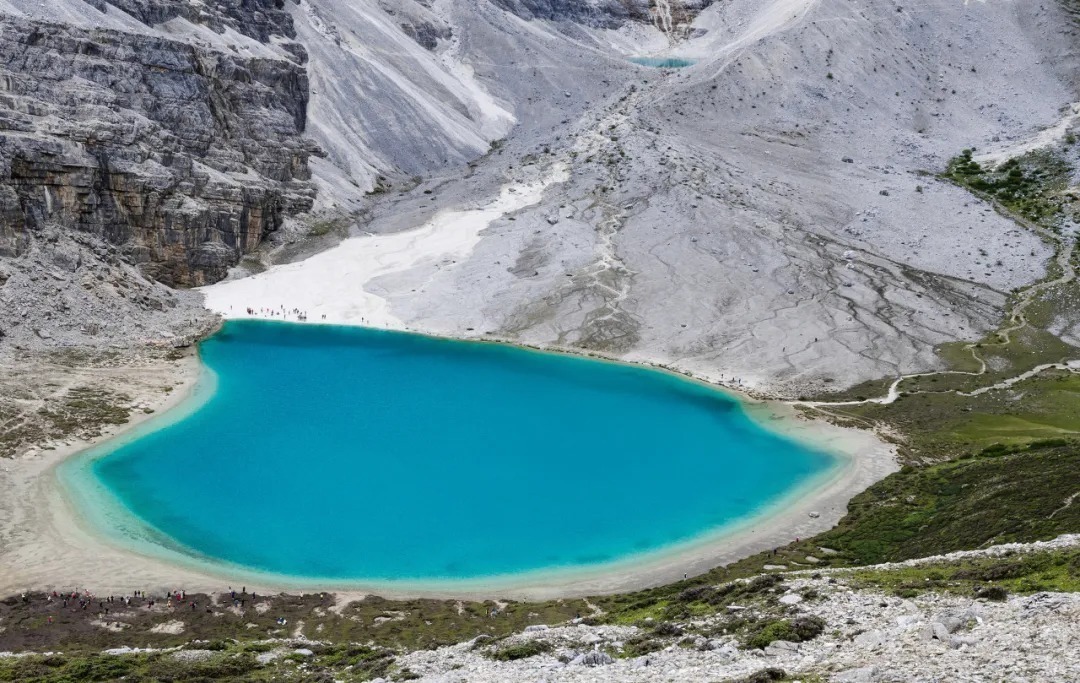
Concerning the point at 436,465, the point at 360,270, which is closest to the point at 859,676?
the point at 436,465

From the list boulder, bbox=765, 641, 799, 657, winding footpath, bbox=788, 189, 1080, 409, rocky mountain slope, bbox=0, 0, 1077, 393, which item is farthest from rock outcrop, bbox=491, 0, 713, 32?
boulder, bbox=765, 641, 799, 657

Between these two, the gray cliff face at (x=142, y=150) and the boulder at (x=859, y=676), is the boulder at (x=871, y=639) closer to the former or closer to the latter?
the boulder at (x=859, y=676)

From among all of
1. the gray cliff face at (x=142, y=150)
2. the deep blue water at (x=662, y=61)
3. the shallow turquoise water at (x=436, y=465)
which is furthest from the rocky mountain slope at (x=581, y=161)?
the deep blue water at (x=662, y=61)

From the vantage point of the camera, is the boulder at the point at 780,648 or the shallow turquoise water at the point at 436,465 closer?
the boulder at the point at 780,648

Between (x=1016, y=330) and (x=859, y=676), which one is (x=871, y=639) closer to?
(x=859, y=676)

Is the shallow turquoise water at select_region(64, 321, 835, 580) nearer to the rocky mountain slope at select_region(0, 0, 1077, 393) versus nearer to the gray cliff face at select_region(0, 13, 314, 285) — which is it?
the rocky mountain slope at select_region(0, 0, 1077, 393)

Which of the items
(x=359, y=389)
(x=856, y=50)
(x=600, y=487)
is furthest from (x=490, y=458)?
(x=856, y=50)
